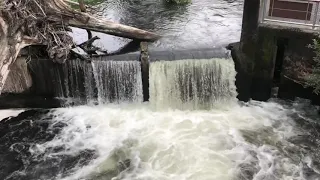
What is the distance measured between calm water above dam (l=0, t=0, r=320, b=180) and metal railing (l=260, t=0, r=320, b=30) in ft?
Answer: 5.95

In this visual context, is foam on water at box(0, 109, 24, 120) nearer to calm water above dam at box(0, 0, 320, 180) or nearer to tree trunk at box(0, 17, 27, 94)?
calm water above dam at box(0, 0, 320, 180)

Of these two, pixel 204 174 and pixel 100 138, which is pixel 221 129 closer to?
pixel 204 174

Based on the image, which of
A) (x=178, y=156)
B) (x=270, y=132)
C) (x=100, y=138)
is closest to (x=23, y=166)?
(x=100, y=138)

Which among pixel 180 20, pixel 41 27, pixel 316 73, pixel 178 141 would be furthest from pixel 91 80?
pixel 316 73

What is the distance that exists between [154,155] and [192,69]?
3.01m

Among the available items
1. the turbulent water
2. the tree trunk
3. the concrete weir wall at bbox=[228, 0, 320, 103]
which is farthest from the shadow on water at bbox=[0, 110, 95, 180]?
the concrete weir wall at bbox=[228, 0, 320, 103]

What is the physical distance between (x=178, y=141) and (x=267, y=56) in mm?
3764

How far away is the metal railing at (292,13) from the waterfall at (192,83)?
5.75 feet

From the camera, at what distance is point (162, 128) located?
1091cm

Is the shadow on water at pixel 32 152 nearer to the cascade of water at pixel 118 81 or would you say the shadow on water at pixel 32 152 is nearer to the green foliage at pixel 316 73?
the cascade of water at pixel 118 81

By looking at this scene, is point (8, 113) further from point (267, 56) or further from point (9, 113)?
point (267, 56)

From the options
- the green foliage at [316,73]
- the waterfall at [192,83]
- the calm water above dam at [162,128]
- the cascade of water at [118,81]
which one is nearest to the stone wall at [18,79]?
the calm water above dam at [162,128]

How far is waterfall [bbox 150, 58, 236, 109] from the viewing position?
11.4m

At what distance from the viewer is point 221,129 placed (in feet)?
35.4
